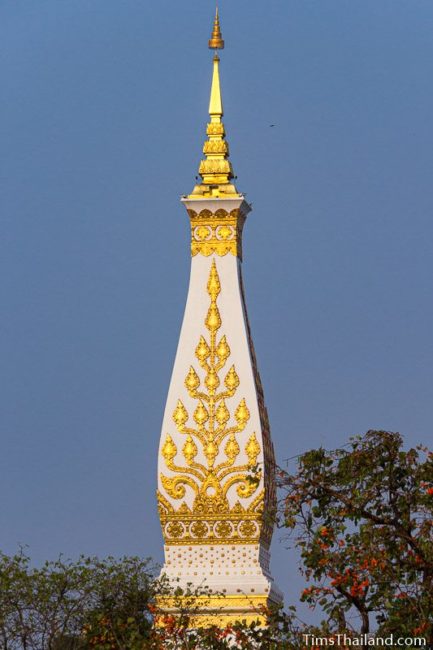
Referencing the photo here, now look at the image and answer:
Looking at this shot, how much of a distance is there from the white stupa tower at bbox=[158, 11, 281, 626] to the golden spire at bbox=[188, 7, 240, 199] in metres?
0.04

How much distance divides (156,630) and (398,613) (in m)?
6.21

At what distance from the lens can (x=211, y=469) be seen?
31969 mm

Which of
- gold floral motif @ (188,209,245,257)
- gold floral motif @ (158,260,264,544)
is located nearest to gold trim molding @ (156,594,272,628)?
gold floral motif @ (158,260,264,544)

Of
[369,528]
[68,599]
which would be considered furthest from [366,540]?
[68,599]

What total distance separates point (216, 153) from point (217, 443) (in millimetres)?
3938

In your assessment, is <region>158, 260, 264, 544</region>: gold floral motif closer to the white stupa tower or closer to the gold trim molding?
the white stupa tower

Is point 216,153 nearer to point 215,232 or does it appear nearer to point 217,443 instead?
point 215,232

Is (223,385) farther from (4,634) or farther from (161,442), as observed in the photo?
(4,634)

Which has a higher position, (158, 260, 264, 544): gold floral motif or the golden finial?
the golden finial

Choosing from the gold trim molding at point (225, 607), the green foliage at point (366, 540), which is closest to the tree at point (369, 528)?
the green foliage at point (366, 540)

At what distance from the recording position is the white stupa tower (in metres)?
31.9

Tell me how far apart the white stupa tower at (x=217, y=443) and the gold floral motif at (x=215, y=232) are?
13 millimetres

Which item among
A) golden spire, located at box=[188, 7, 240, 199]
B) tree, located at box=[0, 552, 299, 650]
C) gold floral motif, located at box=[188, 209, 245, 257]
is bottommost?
tree, located at box=[0, 552, 299, 650]

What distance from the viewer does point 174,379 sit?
106 feet
